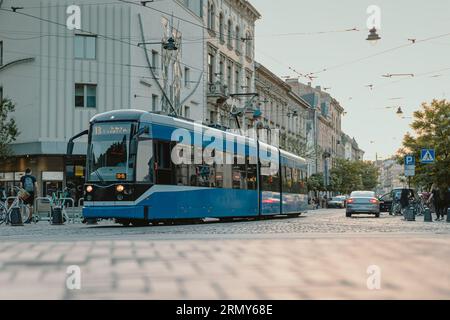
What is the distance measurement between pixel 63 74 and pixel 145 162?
60.4ft

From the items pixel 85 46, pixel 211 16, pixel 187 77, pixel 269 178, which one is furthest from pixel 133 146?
pixel 211 16

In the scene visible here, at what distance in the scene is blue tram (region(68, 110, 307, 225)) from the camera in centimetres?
2022

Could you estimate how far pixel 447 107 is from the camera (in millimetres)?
57656

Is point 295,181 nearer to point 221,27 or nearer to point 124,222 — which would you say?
point 124,222

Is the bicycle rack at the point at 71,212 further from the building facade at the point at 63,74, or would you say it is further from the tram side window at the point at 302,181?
the tram side window at the point at 302,181

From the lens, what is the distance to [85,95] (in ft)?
124

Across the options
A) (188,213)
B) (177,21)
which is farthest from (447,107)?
(188,213)

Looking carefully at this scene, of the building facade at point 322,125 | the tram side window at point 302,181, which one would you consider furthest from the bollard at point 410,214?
the building facade at point 322,125

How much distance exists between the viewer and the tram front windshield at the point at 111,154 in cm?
2020

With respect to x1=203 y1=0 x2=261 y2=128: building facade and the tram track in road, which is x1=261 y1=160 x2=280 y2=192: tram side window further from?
x1=203 y1=0 x2=261 y2=128: building facade

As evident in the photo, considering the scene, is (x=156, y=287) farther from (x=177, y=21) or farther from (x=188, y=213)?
(x=177, y=21)

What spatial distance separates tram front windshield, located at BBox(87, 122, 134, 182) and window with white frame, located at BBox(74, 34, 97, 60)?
722 inches

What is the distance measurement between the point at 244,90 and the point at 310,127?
40.4 meters
